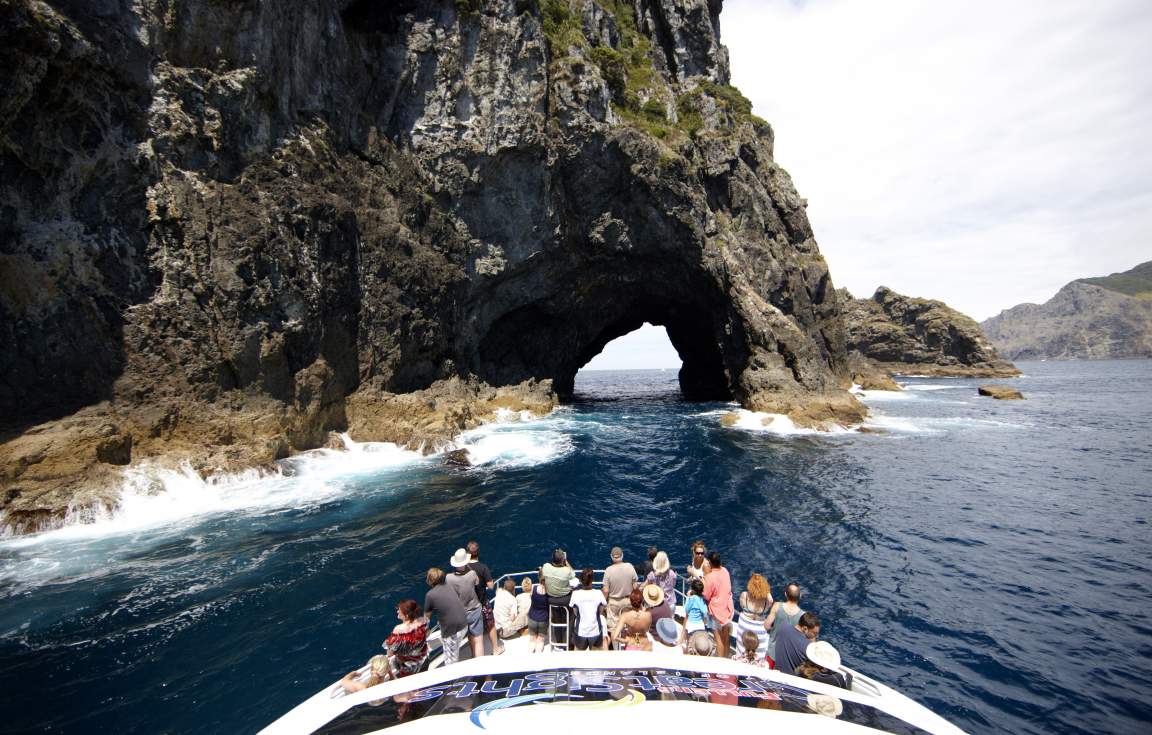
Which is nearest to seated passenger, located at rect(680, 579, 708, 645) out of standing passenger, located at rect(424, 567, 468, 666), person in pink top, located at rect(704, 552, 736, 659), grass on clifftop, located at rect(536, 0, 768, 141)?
person in pink top, located at rect(704, 552, 736, 659)

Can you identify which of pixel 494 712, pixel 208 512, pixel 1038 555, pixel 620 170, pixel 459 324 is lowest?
pixel 1038 555

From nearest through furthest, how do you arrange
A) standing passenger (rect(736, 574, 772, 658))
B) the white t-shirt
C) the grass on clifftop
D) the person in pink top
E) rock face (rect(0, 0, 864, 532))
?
the white t-shirt < standing passenger (rect(736, 574, 772, 658)) < the person in pink top < rock face (rect(0, 0, 864, 532)) < the grass on clifftop

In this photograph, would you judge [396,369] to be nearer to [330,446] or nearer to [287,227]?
[330,446]

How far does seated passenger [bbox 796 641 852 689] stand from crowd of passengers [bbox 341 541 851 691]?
12 mm

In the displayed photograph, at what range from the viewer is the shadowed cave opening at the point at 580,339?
1892 inches

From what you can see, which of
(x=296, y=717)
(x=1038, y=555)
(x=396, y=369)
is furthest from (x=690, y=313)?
(x=296, y=717)

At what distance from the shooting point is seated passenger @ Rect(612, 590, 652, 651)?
744 cm

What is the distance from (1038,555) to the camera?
14.8m

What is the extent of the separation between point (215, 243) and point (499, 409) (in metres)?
24.0

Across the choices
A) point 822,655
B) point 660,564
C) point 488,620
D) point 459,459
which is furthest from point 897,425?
point 488,620

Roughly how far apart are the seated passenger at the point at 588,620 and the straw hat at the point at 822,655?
9.86 feet

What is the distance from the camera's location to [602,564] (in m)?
13.9

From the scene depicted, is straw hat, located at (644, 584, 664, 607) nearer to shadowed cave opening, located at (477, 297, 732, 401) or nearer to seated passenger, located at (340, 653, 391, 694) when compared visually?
seated passenger, located at (340, 653, 391, 694)

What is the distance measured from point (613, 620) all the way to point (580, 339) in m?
47.4
